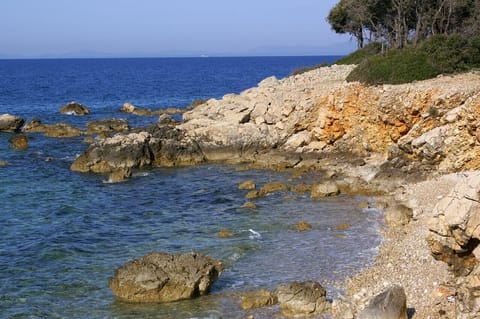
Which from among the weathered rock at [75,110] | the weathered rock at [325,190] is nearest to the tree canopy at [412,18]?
the weathered rock at [325,190]

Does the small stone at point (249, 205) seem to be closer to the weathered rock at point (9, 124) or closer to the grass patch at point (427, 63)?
the grass patch at point (427, 63)

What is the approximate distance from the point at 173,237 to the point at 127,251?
2.37 meters

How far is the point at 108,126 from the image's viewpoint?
55.2 metres

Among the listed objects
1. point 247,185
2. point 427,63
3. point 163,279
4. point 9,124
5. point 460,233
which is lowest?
point 247,185

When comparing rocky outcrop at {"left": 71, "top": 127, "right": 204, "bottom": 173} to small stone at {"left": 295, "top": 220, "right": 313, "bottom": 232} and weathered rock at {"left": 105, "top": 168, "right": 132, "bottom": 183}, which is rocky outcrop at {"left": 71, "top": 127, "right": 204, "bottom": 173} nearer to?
weathered rock at {"left": 105, "top": 168, "right": 132, "bottom": 183}

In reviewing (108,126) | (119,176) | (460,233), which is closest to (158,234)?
(119,176)

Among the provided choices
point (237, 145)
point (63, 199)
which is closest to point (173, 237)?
point (63, 199)

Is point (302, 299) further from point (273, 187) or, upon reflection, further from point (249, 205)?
point (273, 187)

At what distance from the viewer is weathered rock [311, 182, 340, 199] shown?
3016 centimetres

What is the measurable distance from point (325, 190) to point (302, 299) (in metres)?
13.6

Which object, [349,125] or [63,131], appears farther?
[63,131]

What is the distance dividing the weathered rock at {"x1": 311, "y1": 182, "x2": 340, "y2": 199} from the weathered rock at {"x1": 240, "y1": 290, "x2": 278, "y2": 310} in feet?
41.3

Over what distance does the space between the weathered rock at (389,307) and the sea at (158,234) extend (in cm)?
320

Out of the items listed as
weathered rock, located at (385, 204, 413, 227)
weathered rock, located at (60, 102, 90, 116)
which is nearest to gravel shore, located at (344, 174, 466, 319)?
weathered rock, located at (385, 204, 413, 227)
